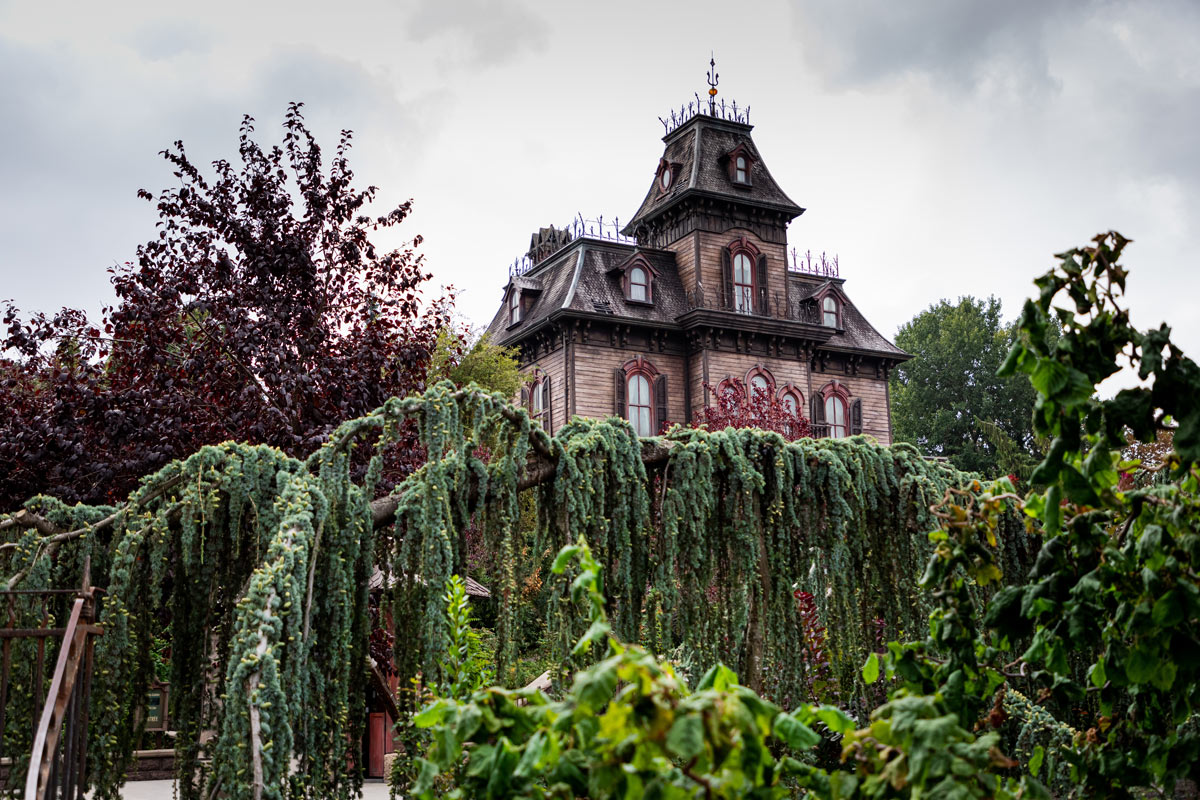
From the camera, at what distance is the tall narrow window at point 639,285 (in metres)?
26.8

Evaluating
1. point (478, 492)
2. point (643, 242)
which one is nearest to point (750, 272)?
point (643, 242)

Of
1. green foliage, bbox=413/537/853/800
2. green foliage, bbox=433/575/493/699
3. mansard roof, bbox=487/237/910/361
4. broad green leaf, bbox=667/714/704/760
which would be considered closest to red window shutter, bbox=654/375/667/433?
mansard roof, bbox=487/237/910/361

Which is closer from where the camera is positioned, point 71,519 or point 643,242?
point 71,519

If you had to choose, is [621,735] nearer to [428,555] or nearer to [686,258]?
[428,555]

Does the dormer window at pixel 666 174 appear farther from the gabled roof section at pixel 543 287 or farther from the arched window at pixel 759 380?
the arched window at pixel 759 380

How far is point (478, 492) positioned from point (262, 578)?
1.79 metres

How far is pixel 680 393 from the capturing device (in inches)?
1059

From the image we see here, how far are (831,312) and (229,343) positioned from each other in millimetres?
22279

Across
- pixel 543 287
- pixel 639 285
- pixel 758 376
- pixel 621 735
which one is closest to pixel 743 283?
pixel 758 376

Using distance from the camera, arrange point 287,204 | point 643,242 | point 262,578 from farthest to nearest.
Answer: point 643,242 → point 287,204 → point 262,578

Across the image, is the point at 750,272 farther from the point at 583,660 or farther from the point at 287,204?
the point at 583,660

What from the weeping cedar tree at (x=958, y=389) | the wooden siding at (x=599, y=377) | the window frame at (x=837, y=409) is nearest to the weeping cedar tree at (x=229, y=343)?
the wooden siding at (x=599, y=377)

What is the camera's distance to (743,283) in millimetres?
27438

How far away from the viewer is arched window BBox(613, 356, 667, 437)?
2617 cm
